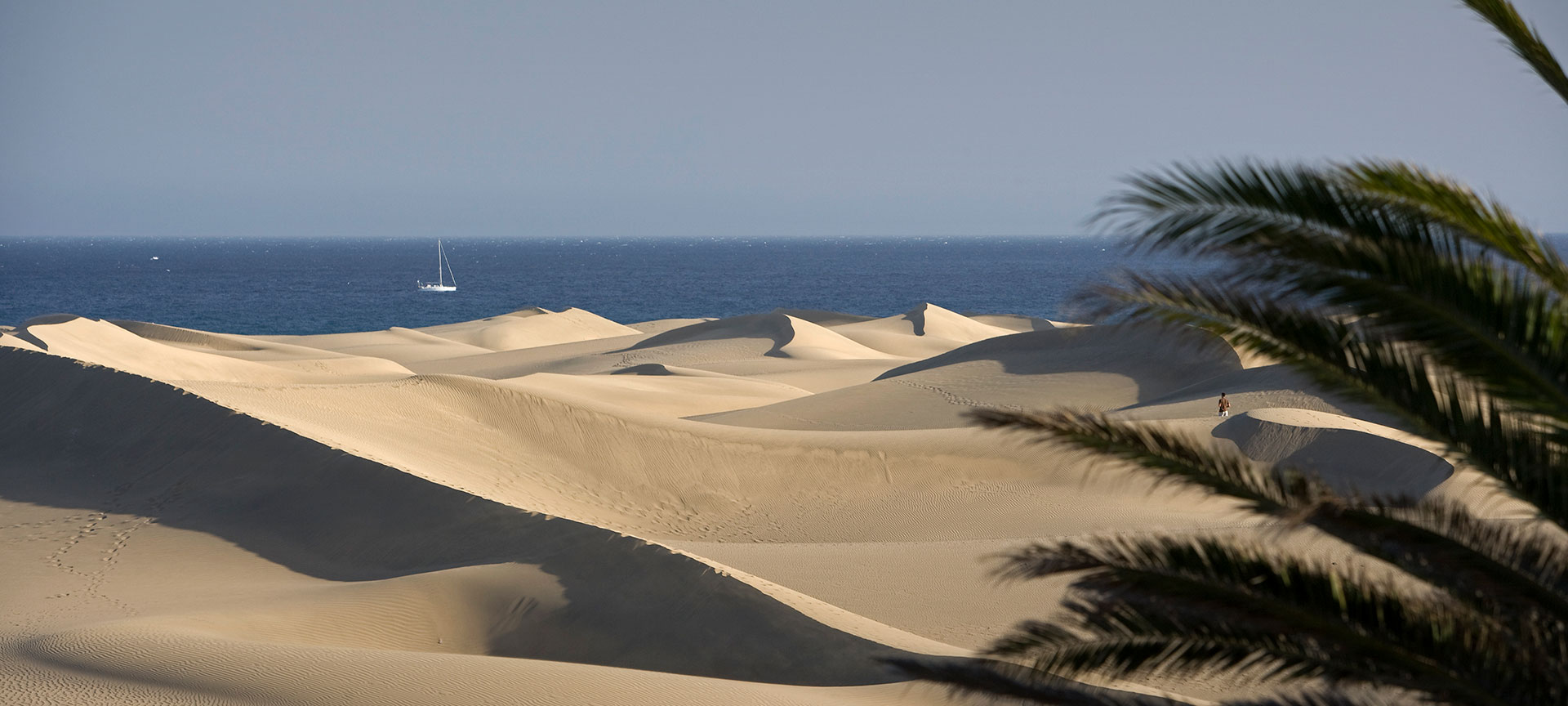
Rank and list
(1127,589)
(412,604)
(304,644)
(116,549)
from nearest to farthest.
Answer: (1127,589)
(304,644)
(412,604)
(116,549)

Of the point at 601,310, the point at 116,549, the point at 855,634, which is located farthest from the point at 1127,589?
the point at 601,310

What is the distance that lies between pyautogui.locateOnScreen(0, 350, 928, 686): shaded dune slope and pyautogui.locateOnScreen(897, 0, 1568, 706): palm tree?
439cm

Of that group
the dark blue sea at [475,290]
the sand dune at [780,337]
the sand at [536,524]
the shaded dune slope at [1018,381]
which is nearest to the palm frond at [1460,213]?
the sand at [536,524]

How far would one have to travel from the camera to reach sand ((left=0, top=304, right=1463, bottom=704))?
8117 mm

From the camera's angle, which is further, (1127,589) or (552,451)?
(552,451)

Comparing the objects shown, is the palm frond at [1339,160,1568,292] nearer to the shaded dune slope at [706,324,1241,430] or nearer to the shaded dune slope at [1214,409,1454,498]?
the shaded dune slope at [1214,409,1454,498]

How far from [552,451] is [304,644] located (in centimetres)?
773

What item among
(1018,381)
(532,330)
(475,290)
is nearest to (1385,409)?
(1018,381)

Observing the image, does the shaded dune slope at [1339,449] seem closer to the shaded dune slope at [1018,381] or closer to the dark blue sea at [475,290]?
the shaded dune slope at [1018,381]

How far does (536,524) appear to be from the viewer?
1138cm

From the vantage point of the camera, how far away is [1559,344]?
3.51 m

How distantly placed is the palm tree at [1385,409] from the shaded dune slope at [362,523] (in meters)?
4.39

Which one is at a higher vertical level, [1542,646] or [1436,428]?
[1436,428]

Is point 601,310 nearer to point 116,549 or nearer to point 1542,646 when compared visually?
point 116,549
